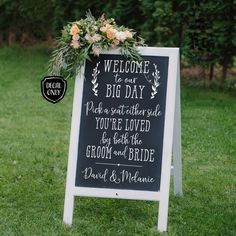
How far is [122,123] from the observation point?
4441mm

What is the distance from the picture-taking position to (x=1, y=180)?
5391 mm

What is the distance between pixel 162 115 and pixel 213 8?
5.82 meters

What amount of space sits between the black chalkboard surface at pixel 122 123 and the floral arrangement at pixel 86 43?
0.10 meters

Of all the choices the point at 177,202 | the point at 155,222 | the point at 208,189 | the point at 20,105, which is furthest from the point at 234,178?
the point at 20,105

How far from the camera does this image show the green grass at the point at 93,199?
14.5 ft

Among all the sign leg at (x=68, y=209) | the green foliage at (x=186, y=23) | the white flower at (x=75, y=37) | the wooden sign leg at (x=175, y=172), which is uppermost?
the green foliage at (x=186, y=23)

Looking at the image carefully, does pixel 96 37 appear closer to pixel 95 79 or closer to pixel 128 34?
pixel 128 34

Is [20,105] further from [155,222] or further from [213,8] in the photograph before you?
[155,222]

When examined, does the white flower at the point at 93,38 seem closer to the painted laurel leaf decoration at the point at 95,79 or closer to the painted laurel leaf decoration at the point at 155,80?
the painted laurel leaf decoration at the point at 95,79

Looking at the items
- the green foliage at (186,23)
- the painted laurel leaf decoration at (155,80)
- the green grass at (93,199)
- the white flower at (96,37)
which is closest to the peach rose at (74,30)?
the white flower at (96,37)

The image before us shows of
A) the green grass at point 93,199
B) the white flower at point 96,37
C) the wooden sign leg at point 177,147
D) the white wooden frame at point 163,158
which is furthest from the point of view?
the wooden sign leg at point 177,147

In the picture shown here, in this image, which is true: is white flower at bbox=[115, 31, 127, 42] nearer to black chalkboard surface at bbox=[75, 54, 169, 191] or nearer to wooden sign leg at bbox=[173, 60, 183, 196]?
black chalkboard surface at bbox=[75, 54, 169, 191]

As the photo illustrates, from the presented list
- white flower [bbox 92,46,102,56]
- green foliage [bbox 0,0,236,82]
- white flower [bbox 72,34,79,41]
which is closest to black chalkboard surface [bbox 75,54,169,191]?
white flower [bbox 92,46,102,56]

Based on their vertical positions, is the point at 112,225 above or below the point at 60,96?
below
